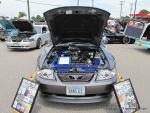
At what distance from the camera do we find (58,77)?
4.91 m

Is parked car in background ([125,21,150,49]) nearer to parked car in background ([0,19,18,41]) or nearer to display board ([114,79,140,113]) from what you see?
display board ([114,79,140,113])

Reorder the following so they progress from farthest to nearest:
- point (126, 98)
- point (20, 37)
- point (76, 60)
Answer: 1. point (20, 37)
2. point (76, 60)
3. point (126, 98)

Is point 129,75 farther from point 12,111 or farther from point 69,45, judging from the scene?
point 12,111

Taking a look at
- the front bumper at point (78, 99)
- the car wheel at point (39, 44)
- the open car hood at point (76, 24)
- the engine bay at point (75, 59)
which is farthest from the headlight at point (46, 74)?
the car wheel at point (39, 44)

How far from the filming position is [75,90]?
4734 millimetres

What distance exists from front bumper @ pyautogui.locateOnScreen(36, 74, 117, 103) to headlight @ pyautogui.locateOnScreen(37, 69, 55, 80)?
0.09 meters

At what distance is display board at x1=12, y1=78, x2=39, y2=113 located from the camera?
4.50 meters

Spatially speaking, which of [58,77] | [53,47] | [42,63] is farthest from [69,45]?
[58,77]

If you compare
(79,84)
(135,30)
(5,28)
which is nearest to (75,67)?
(79,84)

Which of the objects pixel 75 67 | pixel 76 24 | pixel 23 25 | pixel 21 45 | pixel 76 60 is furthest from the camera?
pixel 23 25

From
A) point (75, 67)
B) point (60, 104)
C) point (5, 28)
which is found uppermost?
point (75, 67)

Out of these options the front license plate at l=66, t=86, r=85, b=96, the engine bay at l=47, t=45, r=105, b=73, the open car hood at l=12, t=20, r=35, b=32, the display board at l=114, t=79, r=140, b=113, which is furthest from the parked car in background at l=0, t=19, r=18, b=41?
the display board at l=114, t=79, r=140, b=113

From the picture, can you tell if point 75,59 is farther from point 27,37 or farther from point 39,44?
point 39,44

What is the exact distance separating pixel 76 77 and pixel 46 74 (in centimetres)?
55
